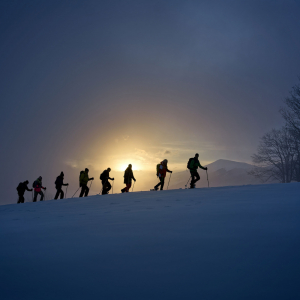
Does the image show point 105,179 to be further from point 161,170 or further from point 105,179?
point 161,170

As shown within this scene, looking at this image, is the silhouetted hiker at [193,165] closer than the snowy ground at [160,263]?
No

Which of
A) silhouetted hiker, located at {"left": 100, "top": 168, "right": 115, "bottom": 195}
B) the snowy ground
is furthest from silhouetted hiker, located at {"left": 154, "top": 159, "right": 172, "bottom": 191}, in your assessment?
the snowy ground

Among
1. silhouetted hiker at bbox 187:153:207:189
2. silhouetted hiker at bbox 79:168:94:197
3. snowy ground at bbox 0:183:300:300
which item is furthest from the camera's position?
silhouetted hiker at bbox 79:168:94:197

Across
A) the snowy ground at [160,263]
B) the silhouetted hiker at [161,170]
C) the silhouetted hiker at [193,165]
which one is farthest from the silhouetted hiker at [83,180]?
the snowy ground at [160,263]

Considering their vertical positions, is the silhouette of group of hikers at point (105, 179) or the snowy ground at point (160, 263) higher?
the silhouette of group of hikers at point (105, 179)

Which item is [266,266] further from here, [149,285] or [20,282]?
[20,282]

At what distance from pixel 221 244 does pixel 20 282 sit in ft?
6.35

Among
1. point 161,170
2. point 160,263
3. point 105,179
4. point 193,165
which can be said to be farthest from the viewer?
point 105,179

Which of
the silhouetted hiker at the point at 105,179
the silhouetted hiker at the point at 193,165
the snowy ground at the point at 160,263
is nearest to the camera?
the snowy ground at the point at 160,263

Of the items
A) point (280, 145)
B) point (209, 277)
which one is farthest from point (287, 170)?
point (209, 277)

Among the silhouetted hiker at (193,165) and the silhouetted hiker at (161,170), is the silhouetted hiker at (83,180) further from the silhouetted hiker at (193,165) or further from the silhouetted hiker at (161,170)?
the silhouetted hiker at (193,165)

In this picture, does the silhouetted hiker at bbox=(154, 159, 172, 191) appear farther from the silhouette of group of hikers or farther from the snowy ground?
the snowy ground

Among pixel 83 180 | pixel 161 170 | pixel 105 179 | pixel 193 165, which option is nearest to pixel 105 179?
pixel 105 179

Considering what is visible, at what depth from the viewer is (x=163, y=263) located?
7.11 feet
